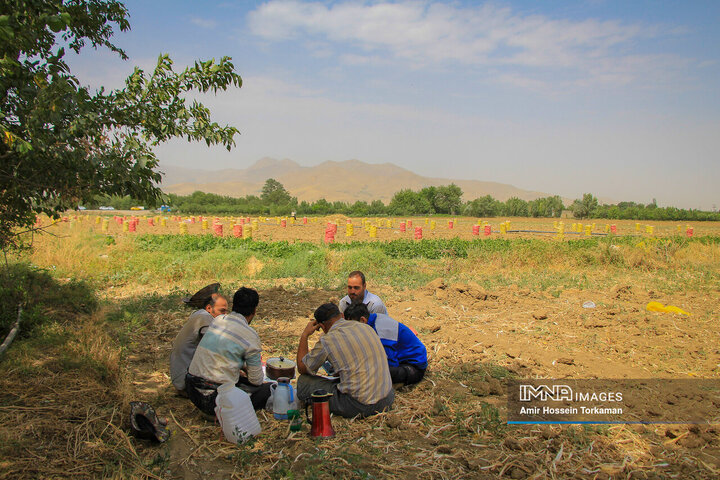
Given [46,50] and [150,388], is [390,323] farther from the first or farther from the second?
[46,50]

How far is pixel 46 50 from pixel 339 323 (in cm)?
476

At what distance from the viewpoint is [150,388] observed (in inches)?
192

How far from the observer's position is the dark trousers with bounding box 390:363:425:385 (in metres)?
4.78

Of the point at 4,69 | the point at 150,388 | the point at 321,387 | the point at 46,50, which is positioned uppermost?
the point at 46,50

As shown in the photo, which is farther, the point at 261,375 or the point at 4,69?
the point at 261,375

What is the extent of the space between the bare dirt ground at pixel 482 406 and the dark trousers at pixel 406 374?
4.5 inches

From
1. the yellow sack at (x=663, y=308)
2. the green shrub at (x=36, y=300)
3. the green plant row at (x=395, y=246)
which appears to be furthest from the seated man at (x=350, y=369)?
the green plant row at (x=395, y=246)

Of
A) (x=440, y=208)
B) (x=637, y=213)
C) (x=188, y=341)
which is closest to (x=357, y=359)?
(x=188, y=341)

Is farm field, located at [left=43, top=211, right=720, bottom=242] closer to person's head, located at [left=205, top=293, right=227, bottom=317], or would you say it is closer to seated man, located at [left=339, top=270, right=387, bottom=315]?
seated man, located at [left=339, top=270, right=387, bottom=315]

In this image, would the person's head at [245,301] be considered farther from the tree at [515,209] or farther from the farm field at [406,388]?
the tree at [515,209]

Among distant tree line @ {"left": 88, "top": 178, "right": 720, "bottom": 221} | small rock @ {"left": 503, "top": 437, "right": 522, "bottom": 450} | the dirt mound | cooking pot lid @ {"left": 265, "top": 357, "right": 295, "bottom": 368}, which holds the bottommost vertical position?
small rock @ {"left": 503, "top": 437, "right": 522, "bottom": 450}

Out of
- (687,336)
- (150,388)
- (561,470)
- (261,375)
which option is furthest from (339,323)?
(687,336)

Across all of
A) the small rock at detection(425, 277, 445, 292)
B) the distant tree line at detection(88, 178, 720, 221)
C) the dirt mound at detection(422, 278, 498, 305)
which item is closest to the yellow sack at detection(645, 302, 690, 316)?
the dirt mound at detection(422, 278, 498, 305)

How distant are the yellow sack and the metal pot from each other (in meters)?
6.51
